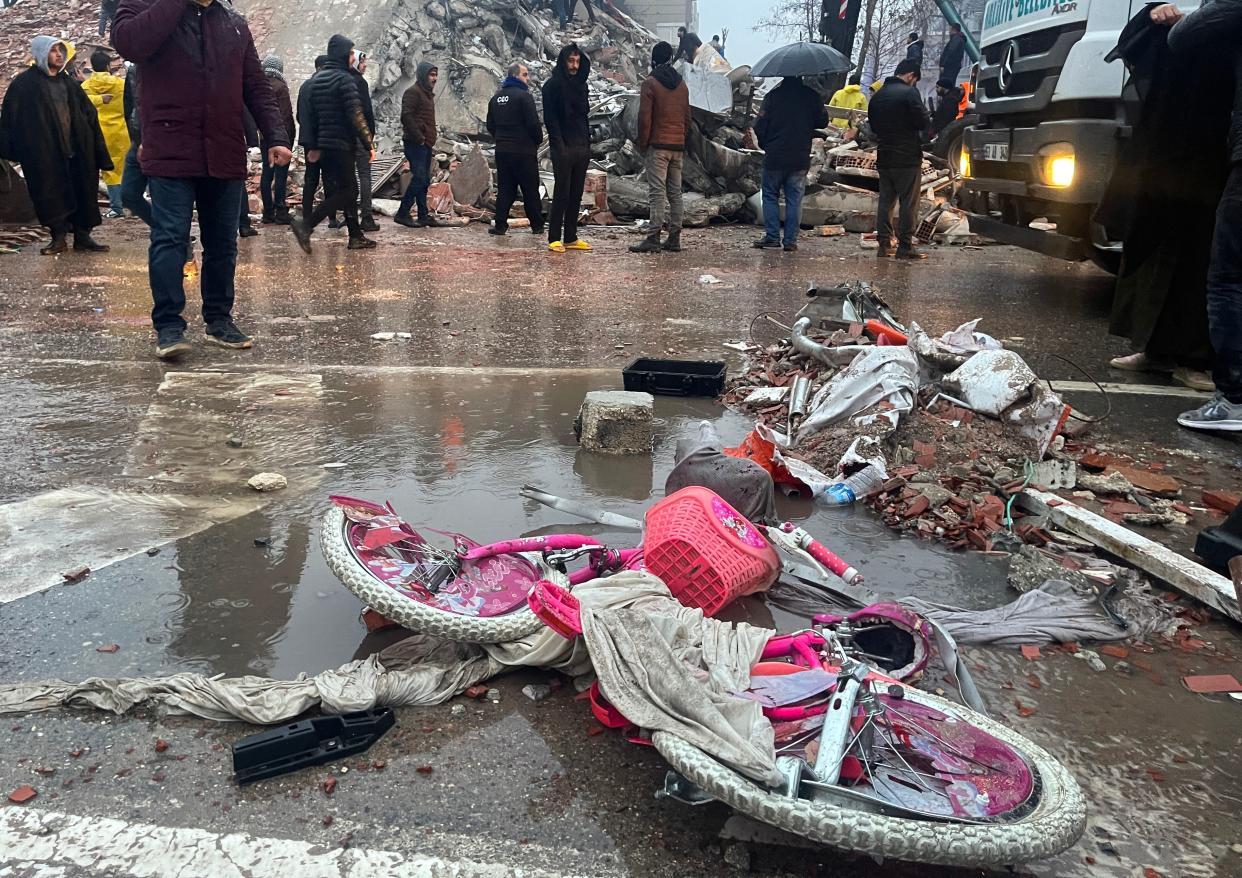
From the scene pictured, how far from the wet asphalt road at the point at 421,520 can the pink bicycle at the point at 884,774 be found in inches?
5.0

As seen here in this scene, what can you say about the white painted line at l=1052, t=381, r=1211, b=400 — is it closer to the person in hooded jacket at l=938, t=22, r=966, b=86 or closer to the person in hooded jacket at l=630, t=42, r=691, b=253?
the person in hooded jacket at l=630, t=42, r=691, b=253

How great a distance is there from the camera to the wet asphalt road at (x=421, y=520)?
6.07 ft

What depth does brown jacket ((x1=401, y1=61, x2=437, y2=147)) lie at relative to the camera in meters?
13.1

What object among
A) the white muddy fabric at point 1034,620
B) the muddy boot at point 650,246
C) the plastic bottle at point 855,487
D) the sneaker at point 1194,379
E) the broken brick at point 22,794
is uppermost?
the muddy boot at point 650,246

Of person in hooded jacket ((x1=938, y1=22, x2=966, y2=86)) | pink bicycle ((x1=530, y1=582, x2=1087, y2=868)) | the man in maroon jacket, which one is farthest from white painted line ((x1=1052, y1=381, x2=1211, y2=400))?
person in hooded jacket ((x1=938, y1=22, x2=966, y2=86))

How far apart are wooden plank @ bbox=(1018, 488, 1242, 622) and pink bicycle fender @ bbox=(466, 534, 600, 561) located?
5.69ft

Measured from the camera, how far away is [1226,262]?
4.28 meters

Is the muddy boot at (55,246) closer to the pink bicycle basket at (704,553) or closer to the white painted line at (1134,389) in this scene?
the pink bicycle basket at (704,553)

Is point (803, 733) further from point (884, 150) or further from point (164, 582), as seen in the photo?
point (884, 150)

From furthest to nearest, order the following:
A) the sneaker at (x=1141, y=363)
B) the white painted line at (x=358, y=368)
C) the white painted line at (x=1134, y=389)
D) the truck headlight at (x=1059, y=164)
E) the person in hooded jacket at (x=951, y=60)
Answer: the person in hooded jacket at (x=951, y=60) → the truck headlight at (x=1059, y=164) → the sneaker at (x=1141, y=363) → the white painted line at (x=358, y=368) → the white painted line at (x=1134, y=389)

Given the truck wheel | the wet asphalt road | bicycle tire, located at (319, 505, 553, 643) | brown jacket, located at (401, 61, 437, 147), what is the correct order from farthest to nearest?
1. brown jacket, located at (401, 61, 437, 147)
2. the truck wheel
3. bicycle tire, located at (319, 505, 553, 643)
4. the wet asphalt road

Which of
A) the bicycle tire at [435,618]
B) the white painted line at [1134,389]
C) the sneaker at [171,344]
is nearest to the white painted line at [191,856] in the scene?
the bicycle tire at [435,618]

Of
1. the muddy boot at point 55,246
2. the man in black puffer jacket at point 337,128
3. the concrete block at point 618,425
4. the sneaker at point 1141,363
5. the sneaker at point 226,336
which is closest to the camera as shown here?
the concrete block at point 618,425

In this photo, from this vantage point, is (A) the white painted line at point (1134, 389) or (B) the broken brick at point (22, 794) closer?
(B) the broken brick at point (22, 794)
